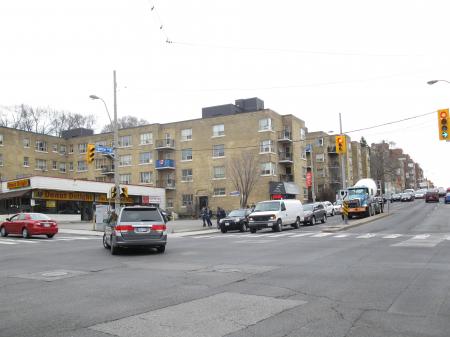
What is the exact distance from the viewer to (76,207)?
5050cm

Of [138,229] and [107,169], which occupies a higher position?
[107,169]

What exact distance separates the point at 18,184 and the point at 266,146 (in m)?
28.8

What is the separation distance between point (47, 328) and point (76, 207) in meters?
46.3

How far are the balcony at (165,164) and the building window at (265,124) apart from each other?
538 inches

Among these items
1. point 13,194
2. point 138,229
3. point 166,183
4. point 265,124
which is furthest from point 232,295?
point 166,183

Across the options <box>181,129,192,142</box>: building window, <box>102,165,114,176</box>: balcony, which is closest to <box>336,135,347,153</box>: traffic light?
<box>181,129,192,142</box>: building window

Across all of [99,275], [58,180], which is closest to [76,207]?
[58,180]

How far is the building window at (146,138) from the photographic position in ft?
219

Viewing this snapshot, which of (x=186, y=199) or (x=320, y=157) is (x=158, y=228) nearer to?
(x=186, y=199)

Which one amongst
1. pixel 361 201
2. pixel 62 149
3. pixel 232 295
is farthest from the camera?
pixel 62 149

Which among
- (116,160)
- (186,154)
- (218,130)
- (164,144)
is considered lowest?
(116,160)

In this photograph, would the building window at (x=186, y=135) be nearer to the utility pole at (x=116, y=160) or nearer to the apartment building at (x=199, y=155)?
the apartment building at (x=199, y=155)

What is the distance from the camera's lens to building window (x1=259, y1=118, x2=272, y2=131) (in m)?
58.8

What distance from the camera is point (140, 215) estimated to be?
1639cm
